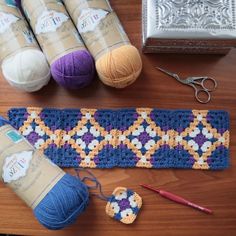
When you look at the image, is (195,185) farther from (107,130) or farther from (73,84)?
(73,84)

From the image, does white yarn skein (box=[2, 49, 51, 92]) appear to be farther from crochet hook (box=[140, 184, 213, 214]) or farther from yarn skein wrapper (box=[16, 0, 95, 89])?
crochet hook (box=[140, 184, 213, 214])

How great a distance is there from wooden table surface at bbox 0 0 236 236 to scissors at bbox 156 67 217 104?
11 millimetres

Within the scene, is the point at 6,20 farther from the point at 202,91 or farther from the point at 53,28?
the point at 202,91

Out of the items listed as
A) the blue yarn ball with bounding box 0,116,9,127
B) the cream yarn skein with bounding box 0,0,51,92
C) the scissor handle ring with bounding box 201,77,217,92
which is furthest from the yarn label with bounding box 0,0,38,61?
the scissor handle ring with bounding box 201,77,217,92

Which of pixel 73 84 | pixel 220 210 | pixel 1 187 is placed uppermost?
pixel 73 84

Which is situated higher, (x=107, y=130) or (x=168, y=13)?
(x=168, y=13)

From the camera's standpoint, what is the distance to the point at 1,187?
749mm

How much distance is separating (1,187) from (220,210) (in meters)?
0.43

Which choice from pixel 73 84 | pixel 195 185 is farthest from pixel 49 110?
pixel 195 185

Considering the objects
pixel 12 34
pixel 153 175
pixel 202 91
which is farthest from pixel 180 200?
pixel 12 34

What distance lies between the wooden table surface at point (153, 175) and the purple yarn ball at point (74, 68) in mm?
71

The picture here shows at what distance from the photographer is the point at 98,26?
697 mm

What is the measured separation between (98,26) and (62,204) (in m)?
0.32

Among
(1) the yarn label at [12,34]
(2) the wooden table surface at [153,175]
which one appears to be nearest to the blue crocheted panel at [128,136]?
(2) the wooden table surface at [153,175]
